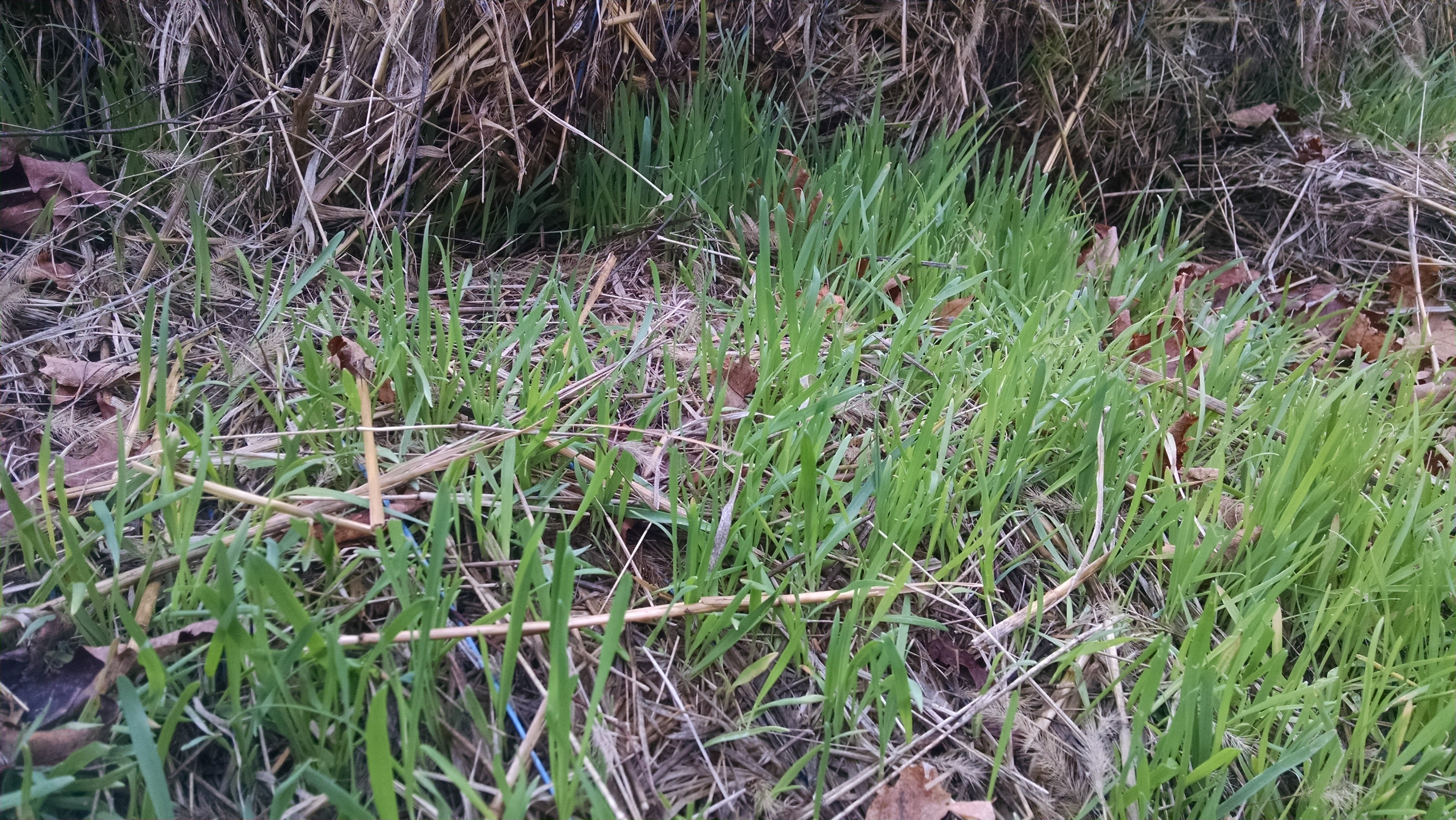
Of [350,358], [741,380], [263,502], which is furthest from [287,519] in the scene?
[741,380]

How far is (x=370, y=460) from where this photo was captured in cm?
122

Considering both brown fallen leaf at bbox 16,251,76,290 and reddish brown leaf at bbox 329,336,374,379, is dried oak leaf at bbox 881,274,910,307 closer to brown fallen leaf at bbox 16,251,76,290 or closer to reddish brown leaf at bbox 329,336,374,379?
reddish brown leaf at bbox 329,336,374,379

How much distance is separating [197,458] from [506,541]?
1.56ft

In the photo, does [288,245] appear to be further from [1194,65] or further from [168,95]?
[1194,65]

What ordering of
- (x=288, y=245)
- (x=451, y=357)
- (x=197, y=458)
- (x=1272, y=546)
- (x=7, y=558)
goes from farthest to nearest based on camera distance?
(x=288, y=245) → (x=451, y=357) → (x=1272, y=546) → (x=197, y=458) → (x=7, y=558)

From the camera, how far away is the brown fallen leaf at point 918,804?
1043mm

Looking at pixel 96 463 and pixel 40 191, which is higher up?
pixel 40 191

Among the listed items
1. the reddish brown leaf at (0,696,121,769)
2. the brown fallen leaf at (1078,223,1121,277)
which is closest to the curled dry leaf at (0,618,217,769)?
the reddish brown leaf at (0,696,121,769)

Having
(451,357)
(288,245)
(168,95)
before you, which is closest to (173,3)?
(168,95)

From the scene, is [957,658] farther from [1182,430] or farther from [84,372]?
[84,372]

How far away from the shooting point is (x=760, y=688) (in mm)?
1162

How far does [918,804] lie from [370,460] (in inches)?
33.7

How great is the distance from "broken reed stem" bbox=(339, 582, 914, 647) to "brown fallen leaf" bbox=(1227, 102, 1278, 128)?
2.64 m

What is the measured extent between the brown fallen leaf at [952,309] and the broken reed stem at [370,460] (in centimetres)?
122
